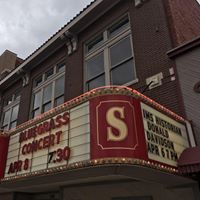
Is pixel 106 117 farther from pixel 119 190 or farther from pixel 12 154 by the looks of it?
pixel 12 154

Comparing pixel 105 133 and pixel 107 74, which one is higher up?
pixel 107 74

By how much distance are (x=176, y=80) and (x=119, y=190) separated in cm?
349

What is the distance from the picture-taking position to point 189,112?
6.70 metres

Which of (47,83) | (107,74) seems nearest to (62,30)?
(47,83)

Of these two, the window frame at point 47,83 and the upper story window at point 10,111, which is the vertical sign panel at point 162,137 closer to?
the window frame at point 47,83

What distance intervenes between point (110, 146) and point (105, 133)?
0.85 ft

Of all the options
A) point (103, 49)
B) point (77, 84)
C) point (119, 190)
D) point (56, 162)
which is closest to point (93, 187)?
point (119, 190)

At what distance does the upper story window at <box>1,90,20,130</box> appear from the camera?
48.9 feet

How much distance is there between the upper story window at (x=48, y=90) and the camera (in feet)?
38.8

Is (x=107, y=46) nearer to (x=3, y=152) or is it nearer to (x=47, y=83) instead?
(x=47, y=83)

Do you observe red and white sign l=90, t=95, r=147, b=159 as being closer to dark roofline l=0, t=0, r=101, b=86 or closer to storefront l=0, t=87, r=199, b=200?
storefront l=0, t=87, r=199, b=200

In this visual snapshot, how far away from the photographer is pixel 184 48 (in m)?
7.24

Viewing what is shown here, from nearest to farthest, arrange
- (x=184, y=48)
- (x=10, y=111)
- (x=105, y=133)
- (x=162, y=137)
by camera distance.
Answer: (x=105, y=133) → (x=162, y=137) → (x=184, y=48) → (x=10, y=111)

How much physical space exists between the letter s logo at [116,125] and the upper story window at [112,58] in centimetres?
370
